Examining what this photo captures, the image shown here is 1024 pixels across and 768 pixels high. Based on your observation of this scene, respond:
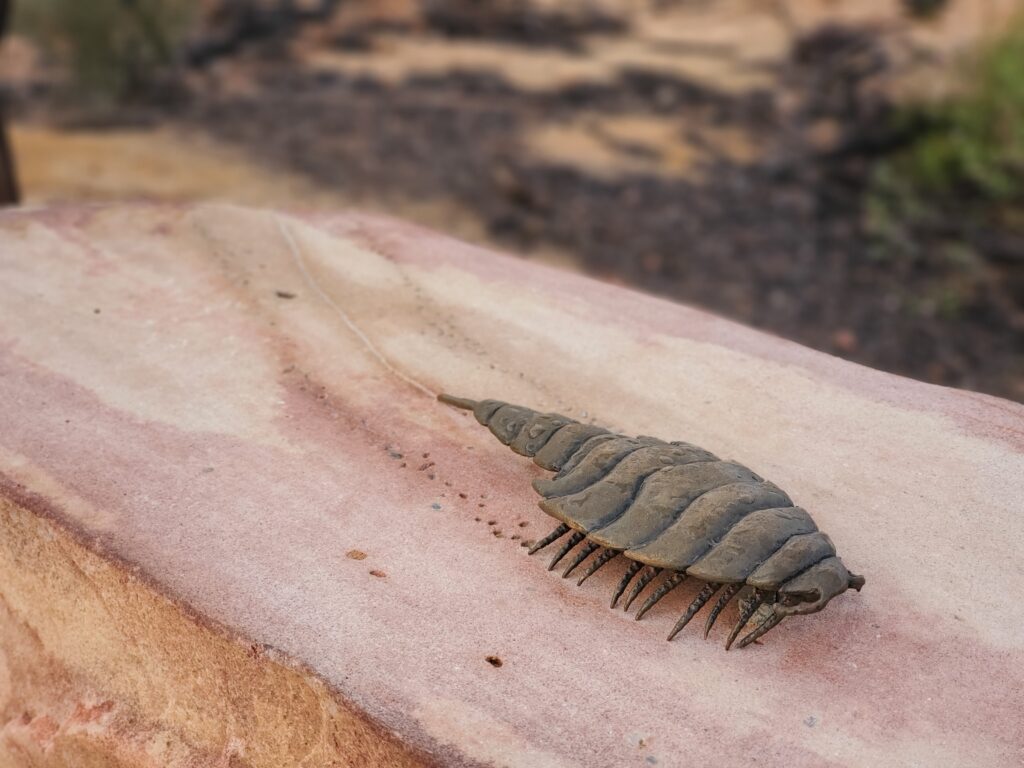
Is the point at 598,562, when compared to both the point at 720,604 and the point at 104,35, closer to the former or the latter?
the point at 720,604

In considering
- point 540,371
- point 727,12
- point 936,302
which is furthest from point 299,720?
point 727,12

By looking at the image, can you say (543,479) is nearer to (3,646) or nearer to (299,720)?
(299,720)

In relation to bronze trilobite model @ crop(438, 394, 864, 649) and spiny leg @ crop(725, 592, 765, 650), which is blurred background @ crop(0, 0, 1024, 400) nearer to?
bronze trilobite model @ crop(438, 394, 864, 649)

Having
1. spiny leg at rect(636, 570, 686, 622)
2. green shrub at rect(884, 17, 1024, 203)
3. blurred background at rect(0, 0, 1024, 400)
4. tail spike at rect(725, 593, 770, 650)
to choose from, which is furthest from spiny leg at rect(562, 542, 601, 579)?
green shrub at rect(884, 17, 1024, 203)

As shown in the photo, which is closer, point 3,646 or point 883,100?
point 3,646

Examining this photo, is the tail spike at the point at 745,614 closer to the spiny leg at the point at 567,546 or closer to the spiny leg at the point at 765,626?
the spiny leg at the point at 765,626
